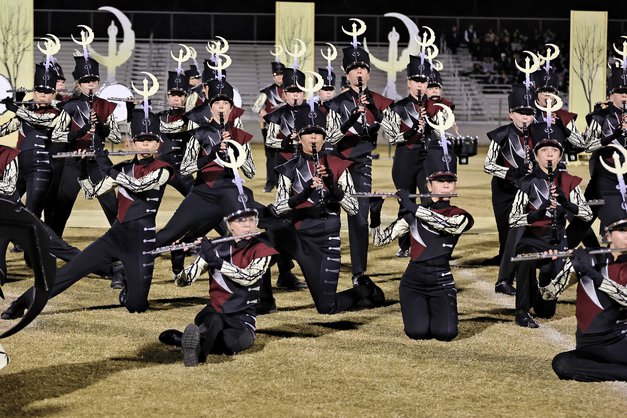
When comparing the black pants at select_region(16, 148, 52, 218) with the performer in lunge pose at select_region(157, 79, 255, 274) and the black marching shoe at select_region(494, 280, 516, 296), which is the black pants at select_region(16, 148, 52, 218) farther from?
the black marching shoe at select_region(494, 280, 516, 296)

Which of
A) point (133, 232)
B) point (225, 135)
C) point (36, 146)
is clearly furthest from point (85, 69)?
point (133, 232)

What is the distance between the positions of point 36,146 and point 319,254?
339cm

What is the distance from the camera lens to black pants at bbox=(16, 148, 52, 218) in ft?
37.9

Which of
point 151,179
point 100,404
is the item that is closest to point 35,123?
point 151,179

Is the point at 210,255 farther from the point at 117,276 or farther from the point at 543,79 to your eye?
the point at 543,79

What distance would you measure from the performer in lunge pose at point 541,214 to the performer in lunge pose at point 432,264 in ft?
2.22

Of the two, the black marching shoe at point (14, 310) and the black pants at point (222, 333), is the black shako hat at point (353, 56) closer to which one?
the black marching shoe at point (14, 310)

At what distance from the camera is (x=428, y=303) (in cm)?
883

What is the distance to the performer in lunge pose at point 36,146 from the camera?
1155 cm

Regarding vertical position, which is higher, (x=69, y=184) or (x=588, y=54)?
(x=69, y=184)

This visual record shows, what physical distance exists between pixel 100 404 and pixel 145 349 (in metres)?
1.41

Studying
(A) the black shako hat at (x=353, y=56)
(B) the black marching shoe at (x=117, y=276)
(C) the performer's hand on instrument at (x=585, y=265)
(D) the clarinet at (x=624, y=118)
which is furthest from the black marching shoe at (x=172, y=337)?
(D) the clarinet at (x=624, y=118)

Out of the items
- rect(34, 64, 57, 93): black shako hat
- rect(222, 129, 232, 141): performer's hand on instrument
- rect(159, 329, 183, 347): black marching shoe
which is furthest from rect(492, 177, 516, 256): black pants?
rect(34, 64, 57, 93): black shako hat

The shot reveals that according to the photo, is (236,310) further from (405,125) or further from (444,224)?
(405,125)
